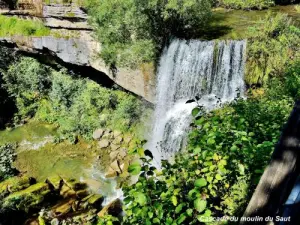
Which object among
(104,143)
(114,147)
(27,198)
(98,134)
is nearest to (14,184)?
(27,198)

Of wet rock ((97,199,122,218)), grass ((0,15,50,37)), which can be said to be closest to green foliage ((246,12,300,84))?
wet rock ((97,199,122,218))

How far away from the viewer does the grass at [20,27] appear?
1459 cm

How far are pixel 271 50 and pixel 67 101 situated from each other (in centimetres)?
989

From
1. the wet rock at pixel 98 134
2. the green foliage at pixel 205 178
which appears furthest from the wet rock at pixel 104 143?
the green foliage at pixel 205 178

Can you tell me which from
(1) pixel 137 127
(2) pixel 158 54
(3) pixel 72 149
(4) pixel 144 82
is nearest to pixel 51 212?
(3) pixel 72 149

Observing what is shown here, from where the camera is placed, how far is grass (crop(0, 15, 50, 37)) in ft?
47.9

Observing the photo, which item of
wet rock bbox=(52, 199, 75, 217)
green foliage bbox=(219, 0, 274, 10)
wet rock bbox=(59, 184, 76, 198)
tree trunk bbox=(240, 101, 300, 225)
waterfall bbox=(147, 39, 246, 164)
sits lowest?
wet rock bbox=(52, 199, 75, 217)

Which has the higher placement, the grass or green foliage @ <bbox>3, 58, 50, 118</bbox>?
the grass

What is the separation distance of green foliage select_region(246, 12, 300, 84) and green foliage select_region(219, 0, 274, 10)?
149 inches

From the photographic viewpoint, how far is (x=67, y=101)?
50.3 ft

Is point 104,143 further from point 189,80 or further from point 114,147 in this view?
point 189,80

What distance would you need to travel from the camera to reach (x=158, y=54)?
1141cm

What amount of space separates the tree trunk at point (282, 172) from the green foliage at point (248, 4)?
43.6 feet

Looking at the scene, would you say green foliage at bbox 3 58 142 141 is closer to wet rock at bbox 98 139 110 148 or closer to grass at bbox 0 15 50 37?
wet rock at bbox 98 139 110 148
